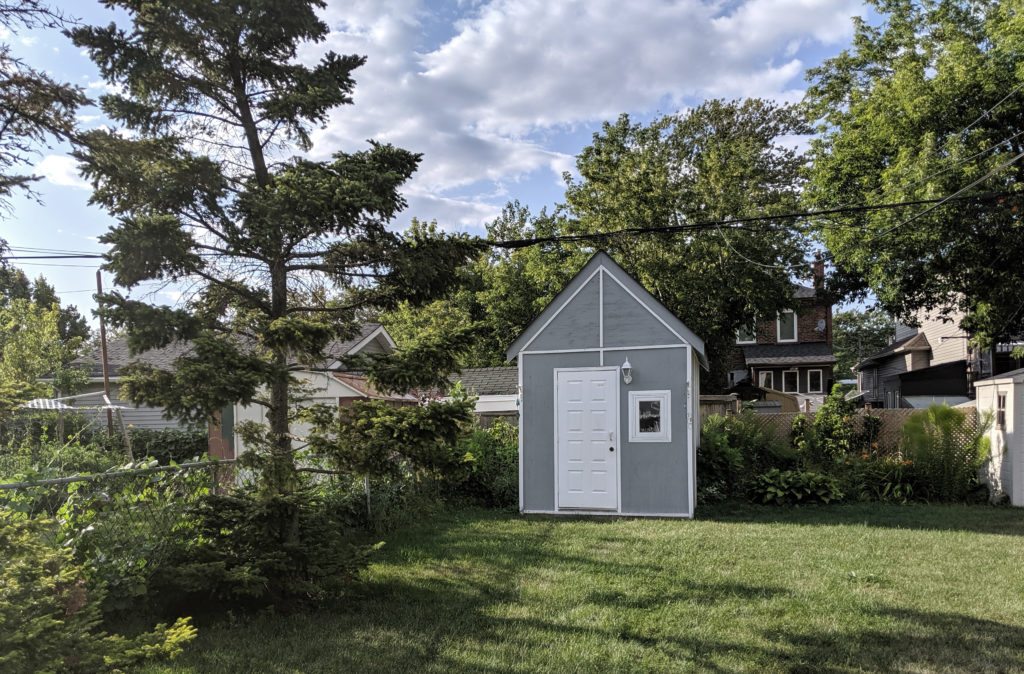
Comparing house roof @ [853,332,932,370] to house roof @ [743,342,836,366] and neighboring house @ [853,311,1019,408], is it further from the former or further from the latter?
house roof @ [743,342,836,366]

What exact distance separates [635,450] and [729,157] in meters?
15.1

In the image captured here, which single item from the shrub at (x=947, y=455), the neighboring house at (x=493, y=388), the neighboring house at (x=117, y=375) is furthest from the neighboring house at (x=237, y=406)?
the shrub at (x=947, y=455)

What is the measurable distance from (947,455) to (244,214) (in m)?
11.9

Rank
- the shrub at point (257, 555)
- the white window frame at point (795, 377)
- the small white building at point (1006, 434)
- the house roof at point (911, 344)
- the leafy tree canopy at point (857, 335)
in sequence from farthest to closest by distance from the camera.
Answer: the leafy tree canopy at point (857, 335) < the white window frame at point (795, 377) < the house roof at point (911, 344) < the small white building at point (1006, 434) < the shrub at point (257, 555)

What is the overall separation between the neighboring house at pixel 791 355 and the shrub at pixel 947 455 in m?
20.7

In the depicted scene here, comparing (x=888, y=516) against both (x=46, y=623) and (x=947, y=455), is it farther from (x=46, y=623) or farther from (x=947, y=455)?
(x=46, y=623)

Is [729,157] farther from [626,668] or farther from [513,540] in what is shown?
[626,668]

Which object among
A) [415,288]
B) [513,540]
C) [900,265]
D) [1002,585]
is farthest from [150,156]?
[900,265]

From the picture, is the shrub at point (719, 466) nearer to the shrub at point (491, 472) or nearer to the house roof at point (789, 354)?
the shrub at point (491, 472)

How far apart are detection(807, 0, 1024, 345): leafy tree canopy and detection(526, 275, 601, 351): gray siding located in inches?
230

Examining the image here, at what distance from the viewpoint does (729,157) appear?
2189 cm

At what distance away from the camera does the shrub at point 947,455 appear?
11164 mm

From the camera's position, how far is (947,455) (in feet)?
37.0

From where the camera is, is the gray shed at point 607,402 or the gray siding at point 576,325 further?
the gray siding at point 576,325
